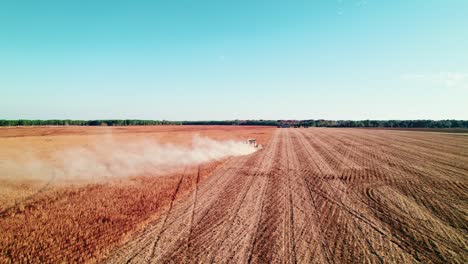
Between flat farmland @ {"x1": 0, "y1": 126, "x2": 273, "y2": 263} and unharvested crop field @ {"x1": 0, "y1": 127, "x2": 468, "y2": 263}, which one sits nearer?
unharvested crop field @ {"x1": 0, "y1": 127, "x2": 468, "y2": 263}

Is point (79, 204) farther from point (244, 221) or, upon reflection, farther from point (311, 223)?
point (311, 223)

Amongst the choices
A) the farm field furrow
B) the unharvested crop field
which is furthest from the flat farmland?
the farm field furrow

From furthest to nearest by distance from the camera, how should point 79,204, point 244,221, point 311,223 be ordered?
1. point 79,204
2. point 244,221
3. point 311,223

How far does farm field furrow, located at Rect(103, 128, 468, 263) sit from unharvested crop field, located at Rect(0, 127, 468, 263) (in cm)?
3

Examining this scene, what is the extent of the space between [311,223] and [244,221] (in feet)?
6.57

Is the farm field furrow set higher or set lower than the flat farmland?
higher

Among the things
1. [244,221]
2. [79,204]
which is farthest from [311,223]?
[79,204]

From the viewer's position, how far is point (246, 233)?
6312mm

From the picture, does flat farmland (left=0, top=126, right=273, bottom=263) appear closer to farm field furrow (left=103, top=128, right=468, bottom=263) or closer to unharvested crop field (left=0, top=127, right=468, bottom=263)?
unharvested crop field (left=0, top=127, right=468, bottom=263)

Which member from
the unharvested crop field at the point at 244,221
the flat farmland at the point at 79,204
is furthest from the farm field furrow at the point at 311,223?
the flat farmland at the point at 79,204

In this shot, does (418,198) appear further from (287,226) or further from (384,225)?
(287,226)

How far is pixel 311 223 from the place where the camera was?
271 inches

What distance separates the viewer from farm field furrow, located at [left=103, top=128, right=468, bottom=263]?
5352 mm

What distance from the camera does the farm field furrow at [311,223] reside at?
535 centimetres
